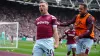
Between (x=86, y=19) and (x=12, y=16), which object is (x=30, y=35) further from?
(x=86, y=19)

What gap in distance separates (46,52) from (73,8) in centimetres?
5840

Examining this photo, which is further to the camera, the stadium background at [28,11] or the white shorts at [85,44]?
the stadium background at [28,11]

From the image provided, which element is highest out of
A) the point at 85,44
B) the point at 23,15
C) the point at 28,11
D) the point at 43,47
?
the point at 43,47

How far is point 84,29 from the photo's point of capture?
10250 mm

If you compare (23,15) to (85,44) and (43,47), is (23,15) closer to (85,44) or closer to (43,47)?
(85,44)

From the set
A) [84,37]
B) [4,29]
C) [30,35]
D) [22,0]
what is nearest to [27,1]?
[22,0]

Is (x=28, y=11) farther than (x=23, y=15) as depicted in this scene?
Yes

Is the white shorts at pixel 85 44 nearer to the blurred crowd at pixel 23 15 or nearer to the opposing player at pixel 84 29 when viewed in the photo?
the opposing player at pixel 84 29

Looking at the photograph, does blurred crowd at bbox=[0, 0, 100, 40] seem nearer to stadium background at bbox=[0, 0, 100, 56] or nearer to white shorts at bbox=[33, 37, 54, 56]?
stadium background at bbox=[0, 0, 100, 56]

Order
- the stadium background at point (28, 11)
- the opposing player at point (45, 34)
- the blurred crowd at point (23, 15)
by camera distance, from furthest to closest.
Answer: the stadium background at point (28, 11) < the blurred crowd at point (23, 15) < the opposing player at point (45, 34)

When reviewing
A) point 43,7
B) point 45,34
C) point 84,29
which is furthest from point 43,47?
point 84,29

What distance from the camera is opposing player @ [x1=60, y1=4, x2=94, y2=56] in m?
10.0

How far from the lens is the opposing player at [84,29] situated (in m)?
10.0

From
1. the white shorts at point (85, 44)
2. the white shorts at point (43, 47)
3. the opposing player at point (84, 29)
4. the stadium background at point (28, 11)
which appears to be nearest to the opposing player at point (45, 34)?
the white shorts at point (43, 47)
